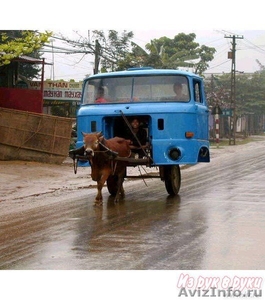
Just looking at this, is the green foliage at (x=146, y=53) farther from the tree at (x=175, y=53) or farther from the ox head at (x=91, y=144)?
the ox head at (x=91, y=144)

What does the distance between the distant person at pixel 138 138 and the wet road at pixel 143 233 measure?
3.43 feet

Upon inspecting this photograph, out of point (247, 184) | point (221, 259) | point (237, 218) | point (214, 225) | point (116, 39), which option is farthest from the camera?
point (116, 39)

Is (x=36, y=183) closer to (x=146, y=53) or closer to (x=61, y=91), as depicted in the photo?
(x=61, y=91)

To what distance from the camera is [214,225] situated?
11023 millimetres

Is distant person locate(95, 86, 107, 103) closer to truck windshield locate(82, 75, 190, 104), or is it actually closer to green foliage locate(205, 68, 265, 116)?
truck windshield locate(82, 75, 190, 104)

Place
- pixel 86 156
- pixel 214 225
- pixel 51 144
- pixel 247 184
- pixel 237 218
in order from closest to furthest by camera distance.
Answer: pixel 214 225, pixel 237 218, pixel 86 156, pixel 247 184, pixel 51 144

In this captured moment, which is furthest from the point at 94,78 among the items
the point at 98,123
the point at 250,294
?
the point at 250,294

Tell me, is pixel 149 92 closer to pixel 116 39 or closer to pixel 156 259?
pixel 156 259

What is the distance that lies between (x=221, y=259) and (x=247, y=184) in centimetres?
Answer: 994

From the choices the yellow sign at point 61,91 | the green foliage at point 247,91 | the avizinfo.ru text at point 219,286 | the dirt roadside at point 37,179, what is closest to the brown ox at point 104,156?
the dirt roadside at point 37,179

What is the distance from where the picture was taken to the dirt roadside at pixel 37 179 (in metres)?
16.9

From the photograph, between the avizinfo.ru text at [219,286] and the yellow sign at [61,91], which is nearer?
the avizinfo.ru text at [219,286]

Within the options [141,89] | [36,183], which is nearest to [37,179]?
[36,183]

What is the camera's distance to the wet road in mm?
8258
